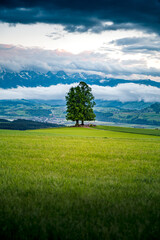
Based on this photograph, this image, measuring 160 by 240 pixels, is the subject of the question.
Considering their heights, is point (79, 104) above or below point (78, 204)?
above

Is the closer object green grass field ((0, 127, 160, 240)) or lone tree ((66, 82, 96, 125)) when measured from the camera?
green grass field ((0, 127, 160, 240))

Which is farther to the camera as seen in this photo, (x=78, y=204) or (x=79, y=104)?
(x=79, y=104)

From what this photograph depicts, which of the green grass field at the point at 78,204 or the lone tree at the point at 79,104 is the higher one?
the lone tree at the point at 79,104

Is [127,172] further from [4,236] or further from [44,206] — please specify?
[4,236]

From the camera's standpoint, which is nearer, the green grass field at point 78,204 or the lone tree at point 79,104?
the green grass field at point 78,204

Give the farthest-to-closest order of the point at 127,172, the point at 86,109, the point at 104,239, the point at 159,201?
the point at 86,109 < the point at 127,172 < the point at 159,201 < the point at 104,239

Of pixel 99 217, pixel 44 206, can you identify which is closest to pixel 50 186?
pixel 44 206

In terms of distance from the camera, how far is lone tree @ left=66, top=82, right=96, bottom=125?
80319 mm

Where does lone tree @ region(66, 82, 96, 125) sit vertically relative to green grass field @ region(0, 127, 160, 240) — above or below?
above

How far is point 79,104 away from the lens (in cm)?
8025

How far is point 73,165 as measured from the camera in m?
10.6

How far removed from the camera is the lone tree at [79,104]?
264 ft

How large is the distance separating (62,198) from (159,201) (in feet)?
9.64

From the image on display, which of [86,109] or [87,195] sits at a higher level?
[86,109]
